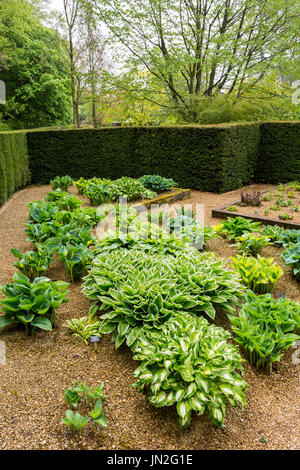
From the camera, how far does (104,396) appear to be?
1.97m

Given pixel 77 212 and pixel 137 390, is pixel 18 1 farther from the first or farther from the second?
pixel 137 390

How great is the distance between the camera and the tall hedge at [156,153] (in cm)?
855

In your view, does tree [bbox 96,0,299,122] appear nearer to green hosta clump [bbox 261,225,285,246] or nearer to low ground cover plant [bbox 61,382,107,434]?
green hosta clump [bbox 261,225,285,246]

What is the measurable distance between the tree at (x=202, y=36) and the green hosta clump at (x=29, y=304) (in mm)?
10377

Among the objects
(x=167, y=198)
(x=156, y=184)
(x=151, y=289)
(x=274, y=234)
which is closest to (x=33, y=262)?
(x=151, y=289)

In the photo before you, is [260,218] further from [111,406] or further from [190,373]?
[111,406]

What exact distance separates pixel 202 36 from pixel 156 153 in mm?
5070

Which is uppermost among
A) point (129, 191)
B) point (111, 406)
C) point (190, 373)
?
point (129, 191)

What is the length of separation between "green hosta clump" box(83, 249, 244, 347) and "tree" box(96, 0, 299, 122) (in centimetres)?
966

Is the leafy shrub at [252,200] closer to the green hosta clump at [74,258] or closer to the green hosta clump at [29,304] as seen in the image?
the green hosta clump at [74,258]

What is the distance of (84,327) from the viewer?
2.68 meters

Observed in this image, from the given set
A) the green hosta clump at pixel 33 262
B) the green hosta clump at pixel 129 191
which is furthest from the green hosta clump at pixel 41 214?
the green hosta clump at pixel 129 191

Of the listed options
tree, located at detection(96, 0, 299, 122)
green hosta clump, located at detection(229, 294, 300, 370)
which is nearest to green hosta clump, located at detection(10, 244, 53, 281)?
green hosta clump, located at detection(229, 294, 300, 370)

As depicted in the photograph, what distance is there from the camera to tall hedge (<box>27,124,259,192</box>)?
8555 mm
